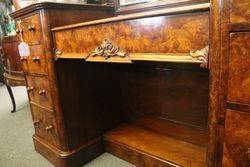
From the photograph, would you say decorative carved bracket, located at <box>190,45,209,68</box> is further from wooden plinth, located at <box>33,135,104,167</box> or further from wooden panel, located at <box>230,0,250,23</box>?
wooden plinth, located at <box>33,135,104,167</box>

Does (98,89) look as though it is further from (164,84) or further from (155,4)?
(155,4)

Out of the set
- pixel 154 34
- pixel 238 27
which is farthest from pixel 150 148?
pixel 238 27

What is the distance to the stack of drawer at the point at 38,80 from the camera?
4.18 ft

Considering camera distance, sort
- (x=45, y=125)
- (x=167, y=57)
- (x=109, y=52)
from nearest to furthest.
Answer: (x=167, y=57) → (x=109, y=52) → (x=45, y=125)

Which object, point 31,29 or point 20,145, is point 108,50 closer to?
point 31,29

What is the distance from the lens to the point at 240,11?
56cm

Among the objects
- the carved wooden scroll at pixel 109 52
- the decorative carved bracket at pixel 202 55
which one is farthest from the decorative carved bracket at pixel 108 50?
the decorative carved bracket at pixel 202 55

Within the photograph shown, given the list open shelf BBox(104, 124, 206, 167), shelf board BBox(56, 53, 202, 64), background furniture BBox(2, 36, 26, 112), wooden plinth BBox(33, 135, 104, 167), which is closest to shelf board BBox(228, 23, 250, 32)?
shelf board BBox(56, 53, 202, 64)

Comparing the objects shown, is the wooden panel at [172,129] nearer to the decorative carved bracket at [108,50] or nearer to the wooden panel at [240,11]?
the decorative carved bracket at [108,50]

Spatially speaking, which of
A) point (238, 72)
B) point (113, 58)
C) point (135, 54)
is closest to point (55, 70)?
point (113, 58)

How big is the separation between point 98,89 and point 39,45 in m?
0.48

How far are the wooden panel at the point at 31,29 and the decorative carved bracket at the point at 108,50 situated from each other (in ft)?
1.57

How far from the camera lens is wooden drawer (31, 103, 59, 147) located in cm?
140

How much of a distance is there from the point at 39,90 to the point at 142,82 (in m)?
0.70
